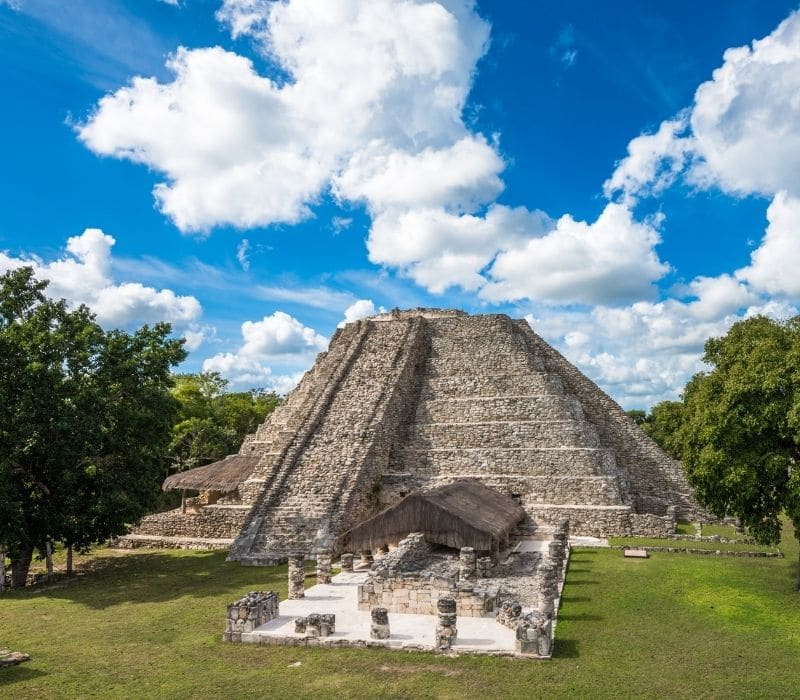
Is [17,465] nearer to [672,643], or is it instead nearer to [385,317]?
[672,643]

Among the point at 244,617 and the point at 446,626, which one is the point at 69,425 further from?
the point at 446,626

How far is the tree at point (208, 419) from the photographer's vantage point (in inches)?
1618

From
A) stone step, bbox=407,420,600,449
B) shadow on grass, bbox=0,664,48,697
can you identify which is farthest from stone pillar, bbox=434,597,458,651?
stone step, bbox=407,420,600,449

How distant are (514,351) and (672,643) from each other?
20807mm

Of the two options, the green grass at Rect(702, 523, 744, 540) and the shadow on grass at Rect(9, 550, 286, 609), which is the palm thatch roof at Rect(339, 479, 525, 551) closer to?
the shadow on grass at Rect(9, 550, 286, 609)

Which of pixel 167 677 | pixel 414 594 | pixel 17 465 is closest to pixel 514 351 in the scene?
pixel 414 594

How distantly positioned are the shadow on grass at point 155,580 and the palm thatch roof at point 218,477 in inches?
188

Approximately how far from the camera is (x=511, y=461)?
2425cm

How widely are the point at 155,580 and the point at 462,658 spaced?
1098cm

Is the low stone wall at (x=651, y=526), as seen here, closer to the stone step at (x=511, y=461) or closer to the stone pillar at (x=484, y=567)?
the stone step at (x=511, y=461)

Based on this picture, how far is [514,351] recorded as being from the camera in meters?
30.7

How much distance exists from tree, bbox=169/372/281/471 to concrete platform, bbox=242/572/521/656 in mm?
25929

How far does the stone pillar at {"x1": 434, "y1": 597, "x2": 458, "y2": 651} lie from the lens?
409 inches

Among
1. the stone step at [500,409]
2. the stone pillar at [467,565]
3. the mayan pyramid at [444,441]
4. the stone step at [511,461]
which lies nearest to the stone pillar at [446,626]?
the stone pillar at [467,565]
